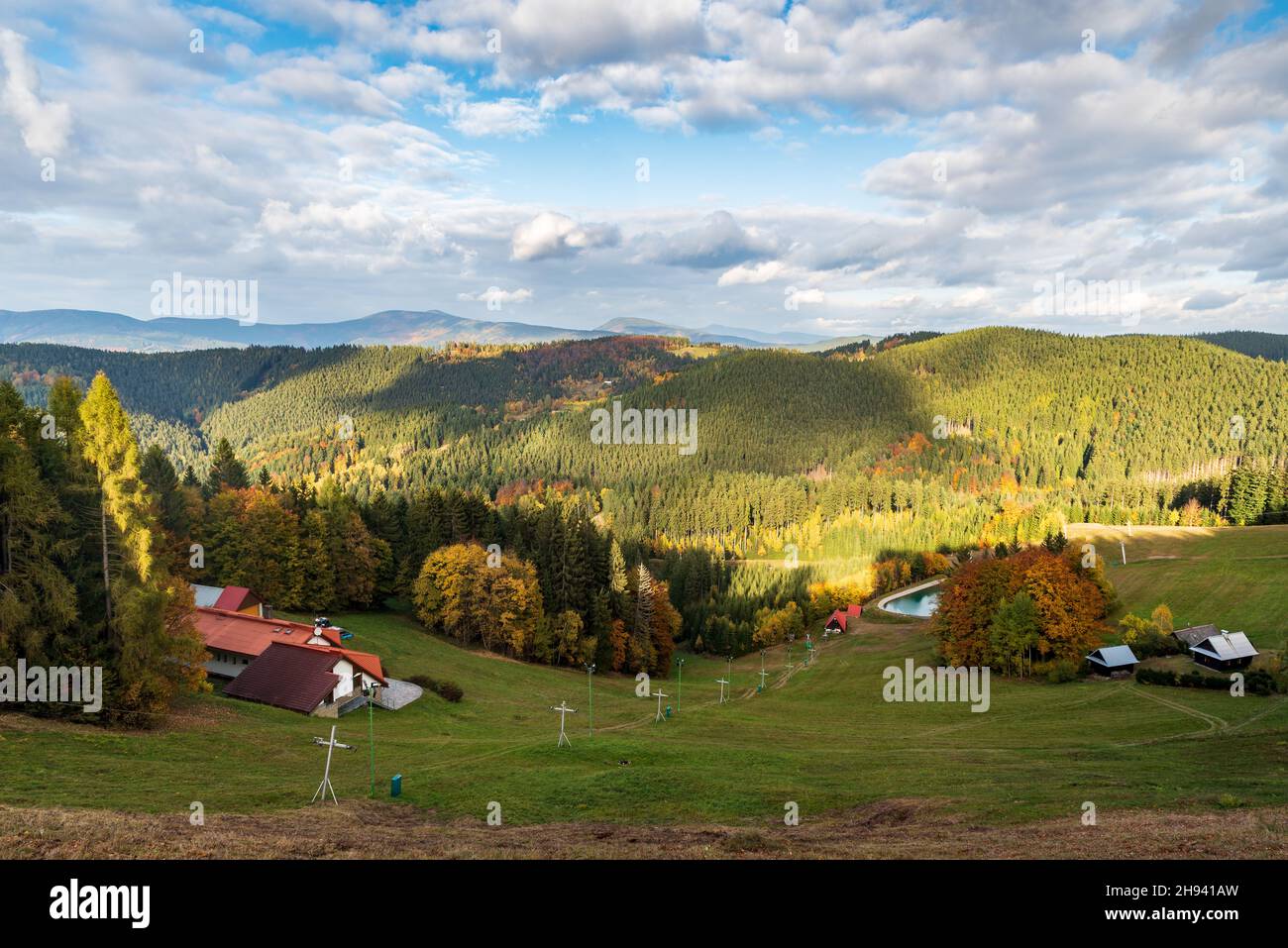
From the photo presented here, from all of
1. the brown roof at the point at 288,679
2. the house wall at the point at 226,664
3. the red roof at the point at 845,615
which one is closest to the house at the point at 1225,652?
the red roof at the point at 845,615

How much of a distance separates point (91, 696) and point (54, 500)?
30.8ft

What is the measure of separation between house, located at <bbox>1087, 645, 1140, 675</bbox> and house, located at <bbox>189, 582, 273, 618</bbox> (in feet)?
250

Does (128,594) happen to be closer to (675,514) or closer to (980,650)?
(980,650)

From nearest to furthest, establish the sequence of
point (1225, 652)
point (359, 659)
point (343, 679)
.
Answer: point (343, 679)
point (359, 659)
point (1225, 652)

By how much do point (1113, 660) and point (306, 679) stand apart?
66667 mm

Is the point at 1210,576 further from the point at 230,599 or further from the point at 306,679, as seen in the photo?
the point at 230,599

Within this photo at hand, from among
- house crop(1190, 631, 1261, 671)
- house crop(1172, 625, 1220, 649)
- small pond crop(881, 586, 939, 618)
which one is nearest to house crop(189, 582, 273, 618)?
house crop(1190, 631, 1261, 671)

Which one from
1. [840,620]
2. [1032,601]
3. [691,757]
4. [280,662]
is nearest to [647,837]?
[691,757]

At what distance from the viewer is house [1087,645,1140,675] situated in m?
62.9

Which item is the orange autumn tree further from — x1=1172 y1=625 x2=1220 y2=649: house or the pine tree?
the pine tree

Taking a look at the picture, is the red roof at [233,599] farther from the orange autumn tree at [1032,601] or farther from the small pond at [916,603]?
the small pond at [916,603]

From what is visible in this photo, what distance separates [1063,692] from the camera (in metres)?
58.3

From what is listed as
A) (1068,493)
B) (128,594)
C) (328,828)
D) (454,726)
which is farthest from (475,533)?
(1068,493)

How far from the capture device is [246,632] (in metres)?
54.8
